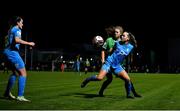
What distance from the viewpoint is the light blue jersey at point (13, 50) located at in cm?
1021

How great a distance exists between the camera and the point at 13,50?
10.4 meters

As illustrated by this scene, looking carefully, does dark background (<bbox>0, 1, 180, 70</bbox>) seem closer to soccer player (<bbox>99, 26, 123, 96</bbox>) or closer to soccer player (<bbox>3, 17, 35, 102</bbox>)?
soccer player (<bbox>99, 26, 123, 96</bbox>)

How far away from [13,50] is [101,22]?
50181mm

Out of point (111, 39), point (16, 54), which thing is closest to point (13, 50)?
point (16, 54)

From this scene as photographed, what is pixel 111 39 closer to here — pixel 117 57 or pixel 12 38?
pixel 117 57

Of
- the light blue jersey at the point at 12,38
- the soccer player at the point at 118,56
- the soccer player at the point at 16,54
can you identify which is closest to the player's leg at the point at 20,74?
the soccer player at the point at 16,54

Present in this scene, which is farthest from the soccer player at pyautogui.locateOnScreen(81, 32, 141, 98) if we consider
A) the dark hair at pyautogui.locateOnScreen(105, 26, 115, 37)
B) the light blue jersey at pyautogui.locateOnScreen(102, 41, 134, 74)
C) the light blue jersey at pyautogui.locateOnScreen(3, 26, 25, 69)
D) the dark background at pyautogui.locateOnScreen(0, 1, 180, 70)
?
the dark background at pyautogui.locateOnScreen(0, 1, 180, 70)

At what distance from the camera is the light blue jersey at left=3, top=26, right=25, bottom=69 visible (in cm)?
1021

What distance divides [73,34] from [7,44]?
5445cm

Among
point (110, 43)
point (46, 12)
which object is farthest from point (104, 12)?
point (110, 43)

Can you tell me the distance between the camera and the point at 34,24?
2408 inches

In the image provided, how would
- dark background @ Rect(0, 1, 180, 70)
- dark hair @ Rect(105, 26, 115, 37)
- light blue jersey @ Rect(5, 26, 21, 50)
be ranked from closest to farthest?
light blue jersey @ Rect(5, 26, 21, 50), dark hair @ Rect(105, 26, 115, 37), dark background @ Rect(0, 1, 180, 70)

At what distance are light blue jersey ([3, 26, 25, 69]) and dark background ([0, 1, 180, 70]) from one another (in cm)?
4396

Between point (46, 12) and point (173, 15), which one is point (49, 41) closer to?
point (46, 12)
